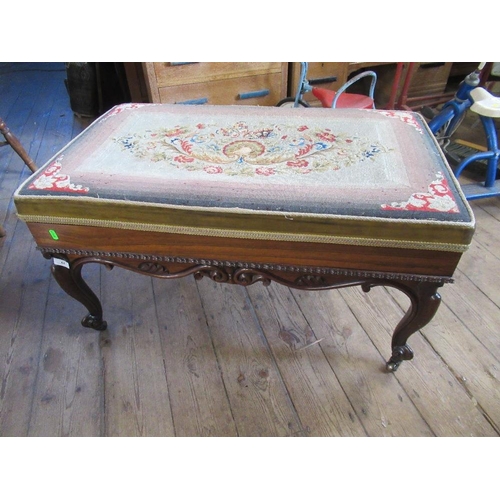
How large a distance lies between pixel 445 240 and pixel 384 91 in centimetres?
210

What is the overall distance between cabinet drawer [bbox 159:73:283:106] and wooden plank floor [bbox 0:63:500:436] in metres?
1.01

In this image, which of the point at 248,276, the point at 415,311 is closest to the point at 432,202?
the point at 415,311

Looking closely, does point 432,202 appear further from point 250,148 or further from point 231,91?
point 231,91

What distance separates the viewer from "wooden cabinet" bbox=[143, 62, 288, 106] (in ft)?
5.74

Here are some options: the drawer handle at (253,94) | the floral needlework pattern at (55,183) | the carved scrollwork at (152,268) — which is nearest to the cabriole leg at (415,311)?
the carved scrollwork at (152,268)

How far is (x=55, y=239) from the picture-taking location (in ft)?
2.77

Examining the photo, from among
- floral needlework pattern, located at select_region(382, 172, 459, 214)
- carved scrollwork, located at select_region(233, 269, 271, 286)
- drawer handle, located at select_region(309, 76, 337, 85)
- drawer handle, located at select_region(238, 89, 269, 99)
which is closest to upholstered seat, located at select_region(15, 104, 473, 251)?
floral needlework pattern, located at select_region(382, 172, 459, 214)

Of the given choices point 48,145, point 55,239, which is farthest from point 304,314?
point 48,145

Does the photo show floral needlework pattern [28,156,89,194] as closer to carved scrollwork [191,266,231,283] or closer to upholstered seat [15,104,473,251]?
upholstered seat [15,104,473,251]

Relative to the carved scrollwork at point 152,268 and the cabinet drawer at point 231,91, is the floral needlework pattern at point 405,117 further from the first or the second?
the cabinet drawer at point 231,91

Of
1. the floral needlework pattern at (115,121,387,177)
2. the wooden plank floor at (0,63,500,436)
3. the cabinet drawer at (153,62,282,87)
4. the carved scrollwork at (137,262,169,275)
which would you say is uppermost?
the floral needlework pattern at (115,121,387,177)

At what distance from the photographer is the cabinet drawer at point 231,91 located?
1822 millimetres

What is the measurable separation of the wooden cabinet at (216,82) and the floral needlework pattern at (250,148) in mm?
909

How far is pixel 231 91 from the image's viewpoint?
6.25ft
